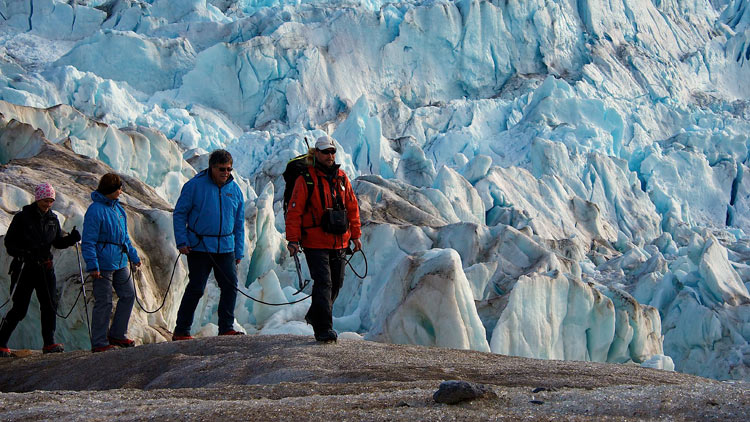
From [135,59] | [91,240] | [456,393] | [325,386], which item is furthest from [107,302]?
[135,59]

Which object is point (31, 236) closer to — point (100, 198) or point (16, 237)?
point (16, 237)

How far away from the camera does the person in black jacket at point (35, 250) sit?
4.95 metres

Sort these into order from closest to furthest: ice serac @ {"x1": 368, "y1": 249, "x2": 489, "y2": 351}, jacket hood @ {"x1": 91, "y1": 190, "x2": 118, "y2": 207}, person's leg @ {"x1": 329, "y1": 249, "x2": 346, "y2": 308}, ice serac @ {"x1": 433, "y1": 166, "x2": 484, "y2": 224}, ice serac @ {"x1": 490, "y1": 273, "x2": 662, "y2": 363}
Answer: person's leg @ {"x1": 329, "y1": 249, "x2": 346, "y2": 308} < jacket hood @ {"x1": 91, "y1": 190, "x2": 118, "y2": 207} < ice serac @ {"x1": 368, "y1": 249, "x2": 489, "y2": 351} < ice serac @ {"x1": 490, "y1": 273, "x2": 662, "y2": 363} < ice serac @ {"x1": 433, "y1": 166, "x2": 484, "y2": 224}

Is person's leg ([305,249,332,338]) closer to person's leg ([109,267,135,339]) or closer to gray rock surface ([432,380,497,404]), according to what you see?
person's leg ([109,267,135,339])

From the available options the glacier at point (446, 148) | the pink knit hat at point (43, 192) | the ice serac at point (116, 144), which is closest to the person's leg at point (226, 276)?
the pink knit hat at point (43, 192)

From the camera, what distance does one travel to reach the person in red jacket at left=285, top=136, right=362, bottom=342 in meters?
4.12

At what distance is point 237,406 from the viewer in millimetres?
2695

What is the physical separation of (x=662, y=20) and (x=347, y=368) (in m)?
40.5

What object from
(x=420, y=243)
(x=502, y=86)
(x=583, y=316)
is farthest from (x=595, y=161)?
(x=583, y=316)

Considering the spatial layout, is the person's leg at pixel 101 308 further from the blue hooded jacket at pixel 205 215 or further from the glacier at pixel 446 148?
the glacier at pixel 446 148

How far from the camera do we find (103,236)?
475 cm

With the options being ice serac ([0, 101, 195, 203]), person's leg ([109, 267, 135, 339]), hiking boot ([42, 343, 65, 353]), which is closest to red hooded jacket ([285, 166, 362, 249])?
person's leg ([109, 267, 135, 339])

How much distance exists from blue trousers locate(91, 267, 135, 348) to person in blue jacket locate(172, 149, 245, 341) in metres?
0.40

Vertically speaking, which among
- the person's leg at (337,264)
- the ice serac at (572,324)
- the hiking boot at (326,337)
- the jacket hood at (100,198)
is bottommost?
the ice serac at (572,324)
